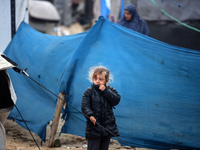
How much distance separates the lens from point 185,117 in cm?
405

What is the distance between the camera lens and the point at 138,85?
416 centimetres

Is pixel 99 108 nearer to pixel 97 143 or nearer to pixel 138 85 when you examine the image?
pixel 97 143

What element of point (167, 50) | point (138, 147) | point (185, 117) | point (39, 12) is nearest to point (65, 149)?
point (138, 147)

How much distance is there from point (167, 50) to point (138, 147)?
1.44 meters

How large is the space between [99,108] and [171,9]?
17.1 ft

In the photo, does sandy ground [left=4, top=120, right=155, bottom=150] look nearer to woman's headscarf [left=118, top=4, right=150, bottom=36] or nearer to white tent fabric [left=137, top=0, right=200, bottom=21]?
woman's headscarf [left=118, top=4, right=150, bottom=36]

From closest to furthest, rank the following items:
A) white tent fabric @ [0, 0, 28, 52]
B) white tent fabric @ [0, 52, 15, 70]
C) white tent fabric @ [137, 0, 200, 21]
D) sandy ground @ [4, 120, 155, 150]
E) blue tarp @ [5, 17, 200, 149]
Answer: white tent fabric @ [0, 52, 15, 70], blue tarp @ [5, 17, 200, 149], sandy ground @ [4, 120, 155, 150], white tent fabric @ [0, 0, 28, 52], white tent fabric @ [137, 0, 200, 21]

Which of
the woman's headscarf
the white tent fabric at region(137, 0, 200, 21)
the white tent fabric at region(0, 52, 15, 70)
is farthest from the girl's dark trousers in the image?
the white tent fabric at region(137, 0, 200, 21)

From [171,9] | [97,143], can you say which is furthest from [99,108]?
[171,9]

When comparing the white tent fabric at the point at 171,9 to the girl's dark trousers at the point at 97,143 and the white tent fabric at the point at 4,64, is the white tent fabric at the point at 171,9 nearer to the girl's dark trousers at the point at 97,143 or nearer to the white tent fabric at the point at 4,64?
the girl's dark trousers at the point at 97,143

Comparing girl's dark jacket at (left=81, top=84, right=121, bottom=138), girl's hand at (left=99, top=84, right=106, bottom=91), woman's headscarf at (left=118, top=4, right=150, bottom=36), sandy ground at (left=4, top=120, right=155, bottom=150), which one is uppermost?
woman's headscarf at (left=118, top=4, right=150, bottom=36)

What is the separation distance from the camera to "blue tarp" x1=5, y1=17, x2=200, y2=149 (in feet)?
13.3

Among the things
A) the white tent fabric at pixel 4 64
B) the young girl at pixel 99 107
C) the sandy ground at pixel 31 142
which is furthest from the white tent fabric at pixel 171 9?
the white tent fabric at pixel 4 64

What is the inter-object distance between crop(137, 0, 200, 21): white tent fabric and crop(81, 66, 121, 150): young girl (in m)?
4.93
